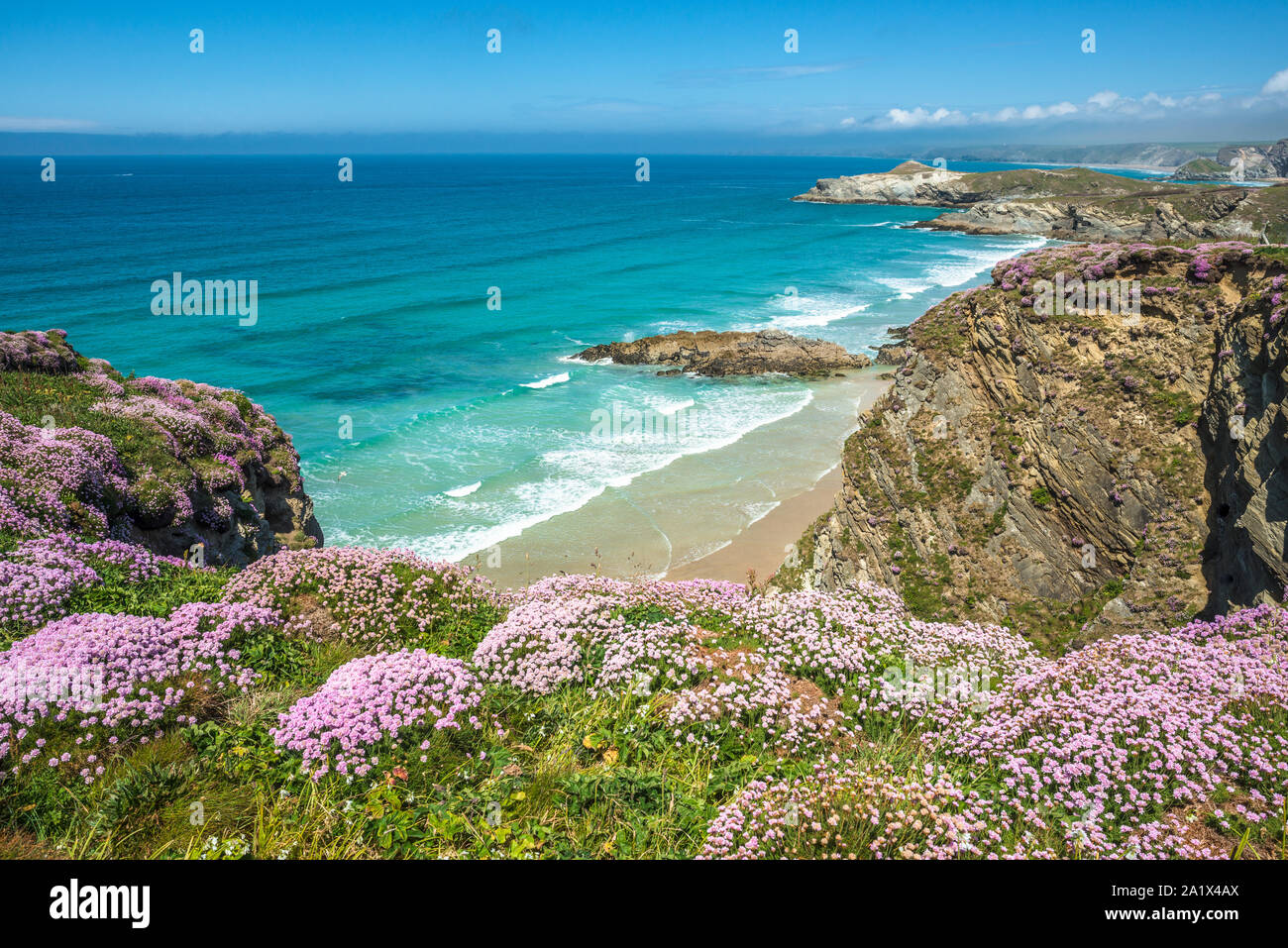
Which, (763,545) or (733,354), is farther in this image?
(733,354)

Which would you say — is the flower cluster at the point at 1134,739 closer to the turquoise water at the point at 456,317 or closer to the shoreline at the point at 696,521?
the shoreline at the point at 696,521

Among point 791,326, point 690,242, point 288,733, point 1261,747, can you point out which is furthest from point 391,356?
point 690,242

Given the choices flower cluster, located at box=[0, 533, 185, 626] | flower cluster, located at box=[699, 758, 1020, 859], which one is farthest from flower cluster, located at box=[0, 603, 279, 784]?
flower cluster, located at box=[699, 758, 1020, 859]

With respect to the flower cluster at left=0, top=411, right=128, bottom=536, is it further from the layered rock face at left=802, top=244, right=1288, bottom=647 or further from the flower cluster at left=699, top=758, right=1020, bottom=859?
the layered rock face at left=802, top=244, right=1288, bottom=647

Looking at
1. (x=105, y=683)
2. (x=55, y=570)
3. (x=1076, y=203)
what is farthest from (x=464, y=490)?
(x=1076, y=203)

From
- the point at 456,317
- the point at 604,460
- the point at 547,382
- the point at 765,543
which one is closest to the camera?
the point at 765,543

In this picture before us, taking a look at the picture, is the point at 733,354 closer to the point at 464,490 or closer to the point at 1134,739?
the point at 464,490
